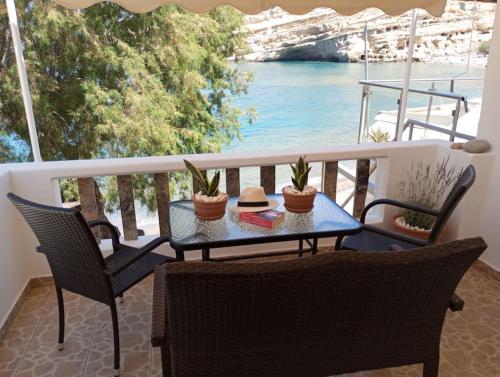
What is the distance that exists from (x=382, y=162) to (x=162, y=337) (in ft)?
8.39

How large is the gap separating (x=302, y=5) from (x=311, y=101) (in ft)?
→ 61.5

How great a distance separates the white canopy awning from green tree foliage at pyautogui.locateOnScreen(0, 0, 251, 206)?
194 inches

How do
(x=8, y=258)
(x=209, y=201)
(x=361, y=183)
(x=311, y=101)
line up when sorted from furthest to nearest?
(x=311, y=101), (x=361, y=183), (x=8, y=258), (x=209, y=201)

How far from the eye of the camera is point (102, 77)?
24.6 feet

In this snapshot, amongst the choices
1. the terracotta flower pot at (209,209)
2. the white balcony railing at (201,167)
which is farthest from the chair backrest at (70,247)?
the white balcony railing at (201,167)

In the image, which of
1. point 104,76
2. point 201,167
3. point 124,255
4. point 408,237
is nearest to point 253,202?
point 201,167

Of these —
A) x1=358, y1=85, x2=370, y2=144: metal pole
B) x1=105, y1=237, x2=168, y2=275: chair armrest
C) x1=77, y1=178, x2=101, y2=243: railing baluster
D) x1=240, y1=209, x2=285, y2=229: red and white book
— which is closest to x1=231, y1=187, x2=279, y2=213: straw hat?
x1=240, y1=209, x2=285, y2=229: red and white book

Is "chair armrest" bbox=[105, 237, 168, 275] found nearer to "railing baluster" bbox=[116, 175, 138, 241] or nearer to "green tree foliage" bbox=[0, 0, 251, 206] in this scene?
"railing baluster" bbox=[116, 175, 138, 241]

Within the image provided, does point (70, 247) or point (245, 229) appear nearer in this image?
point (70, 247)

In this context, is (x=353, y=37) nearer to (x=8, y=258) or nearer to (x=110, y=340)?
(x=8, y=258)

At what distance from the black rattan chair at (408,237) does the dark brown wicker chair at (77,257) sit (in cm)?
120

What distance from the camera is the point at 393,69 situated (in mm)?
16438

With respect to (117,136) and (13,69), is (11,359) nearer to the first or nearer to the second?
(117,136)

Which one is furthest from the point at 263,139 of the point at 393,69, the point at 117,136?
the point at 117,136
